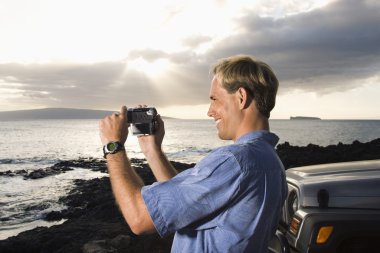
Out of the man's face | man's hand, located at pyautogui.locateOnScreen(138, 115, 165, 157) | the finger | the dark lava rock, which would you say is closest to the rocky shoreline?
the dark lava rock

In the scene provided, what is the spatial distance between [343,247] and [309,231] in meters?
0.35

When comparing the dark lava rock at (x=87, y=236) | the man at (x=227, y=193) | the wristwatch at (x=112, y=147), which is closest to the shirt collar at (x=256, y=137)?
the man at (x=227, y=193)

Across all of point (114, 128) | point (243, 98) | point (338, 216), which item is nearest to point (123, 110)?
point (114, 128)

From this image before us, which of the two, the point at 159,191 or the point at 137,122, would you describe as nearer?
the point at 159,191

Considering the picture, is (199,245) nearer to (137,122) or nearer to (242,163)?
(242,163)

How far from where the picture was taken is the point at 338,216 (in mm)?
3645

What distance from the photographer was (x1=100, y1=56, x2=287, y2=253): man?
1.68m

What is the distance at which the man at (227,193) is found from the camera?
1.68 meters

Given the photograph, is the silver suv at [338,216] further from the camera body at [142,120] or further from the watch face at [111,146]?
the watch face at [111,146]

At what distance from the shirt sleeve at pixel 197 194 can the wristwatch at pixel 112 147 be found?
43 cm

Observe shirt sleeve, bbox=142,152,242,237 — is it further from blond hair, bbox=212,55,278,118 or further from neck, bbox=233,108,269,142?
blond hair, bbox=212,55,278,118

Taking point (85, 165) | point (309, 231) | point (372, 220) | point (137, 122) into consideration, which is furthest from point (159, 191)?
point (85, 165)

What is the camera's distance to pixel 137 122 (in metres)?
2.46

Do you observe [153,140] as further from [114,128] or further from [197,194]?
[197,194]
